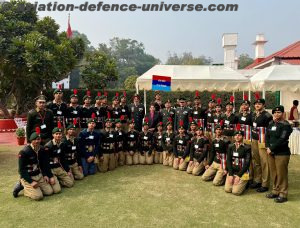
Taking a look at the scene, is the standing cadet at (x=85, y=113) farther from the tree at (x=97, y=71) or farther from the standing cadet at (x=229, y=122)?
the tree at (x=97, y=71)

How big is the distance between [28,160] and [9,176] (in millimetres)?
1919

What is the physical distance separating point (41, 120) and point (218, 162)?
4002 millimetres

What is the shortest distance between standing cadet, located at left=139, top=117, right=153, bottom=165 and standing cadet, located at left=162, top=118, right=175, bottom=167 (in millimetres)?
384

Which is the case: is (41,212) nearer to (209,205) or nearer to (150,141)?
(209,205)

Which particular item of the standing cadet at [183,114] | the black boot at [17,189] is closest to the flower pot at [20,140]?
the black boot at [17,189]

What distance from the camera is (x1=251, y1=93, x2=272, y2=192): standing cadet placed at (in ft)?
17.8

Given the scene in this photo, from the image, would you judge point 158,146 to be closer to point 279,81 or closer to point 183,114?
point 183,114

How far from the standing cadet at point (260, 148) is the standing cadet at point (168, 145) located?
86.3 inches

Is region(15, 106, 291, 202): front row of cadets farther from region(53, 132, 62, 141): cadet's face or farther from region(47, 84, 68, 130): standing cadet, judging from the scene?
region(47, 84, 68, 130): standing cadet

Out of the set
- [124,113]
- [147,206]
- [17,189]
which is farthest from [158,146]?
[17,189]

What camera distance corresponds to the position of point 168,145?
7.26 metres

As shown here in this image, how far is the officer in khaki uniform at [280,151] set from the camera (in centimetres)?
483

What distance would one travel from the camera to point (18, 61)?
478 inches

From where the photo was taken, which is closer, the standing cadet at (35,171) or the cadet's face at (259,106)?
the standing cadet at (35,171)
